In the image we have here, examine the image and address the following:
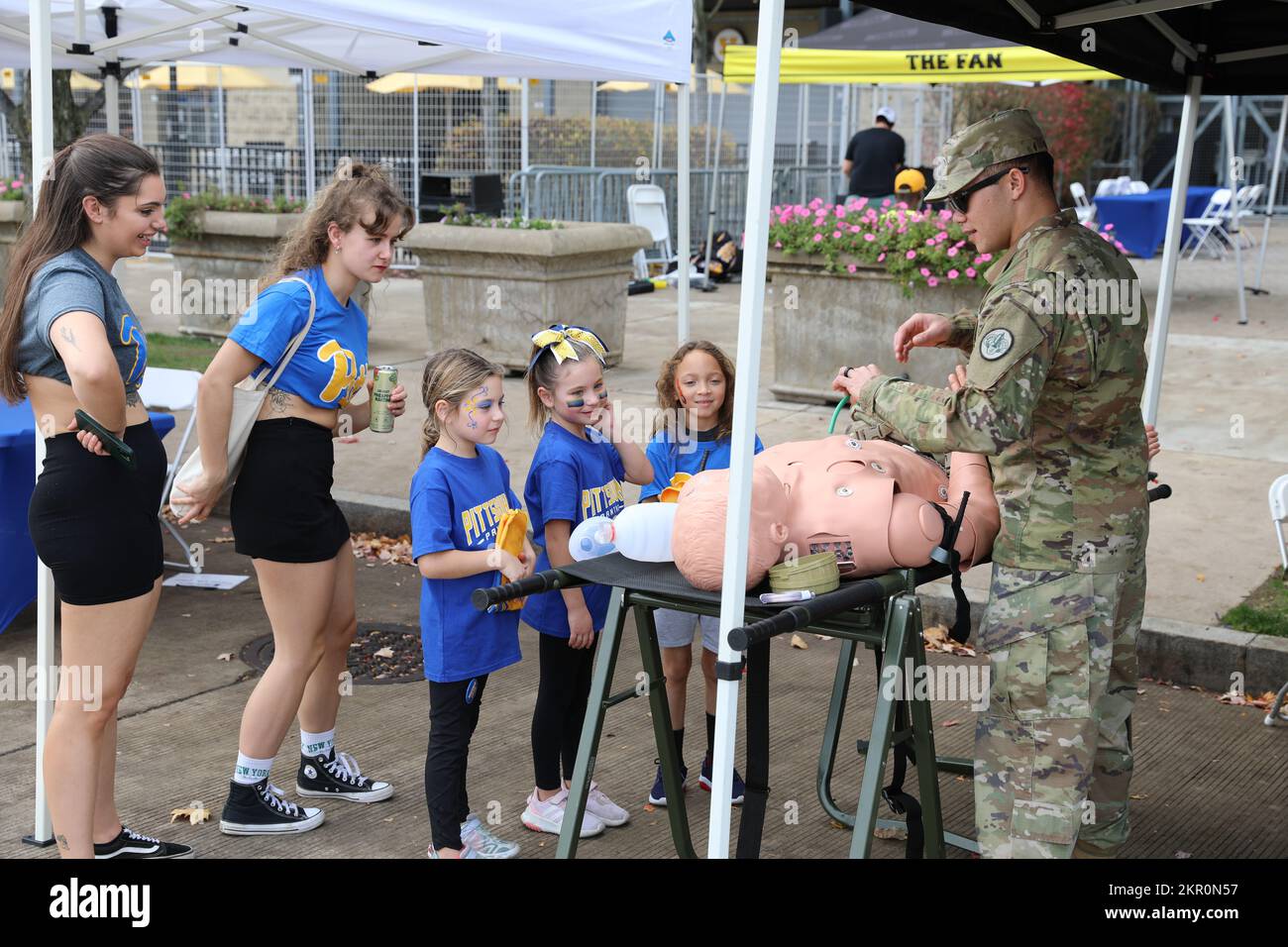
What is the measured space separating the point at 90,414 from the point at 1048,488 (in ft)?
7.75

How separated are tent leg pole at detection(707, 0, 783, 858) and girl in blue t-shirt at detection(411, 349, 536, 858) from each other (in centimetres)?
87

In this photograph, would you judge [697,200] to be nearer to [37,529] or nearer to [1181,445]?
[1181,445]

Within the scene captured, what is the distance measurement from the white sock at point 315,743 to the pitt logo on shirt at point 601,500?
121 cm

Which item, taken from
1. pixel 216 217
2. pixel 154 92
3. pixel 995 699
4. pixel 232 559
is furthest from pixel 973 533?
pixel 154 92

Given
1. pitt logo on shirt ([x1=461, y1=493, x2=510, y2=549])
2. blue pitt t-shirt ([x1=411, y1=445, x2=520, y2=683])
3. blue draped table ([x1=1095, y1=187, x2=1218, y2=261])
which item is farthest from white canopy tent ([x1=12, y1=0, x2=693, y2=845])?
blue draped table ([x1=1095, y1=187, x2=1218, y2=261])

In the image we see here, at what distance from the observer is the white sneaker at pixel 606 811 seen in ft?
13.7

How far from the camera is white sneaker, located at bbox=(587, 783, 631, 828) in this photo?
4.19 meters

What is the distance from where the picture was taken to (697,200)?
19047 mm

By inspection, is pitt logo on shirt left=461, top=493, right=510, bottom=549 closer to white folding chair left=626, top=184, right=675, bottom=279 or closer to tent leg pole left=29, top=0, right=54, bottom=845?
tent leg pole left=29, top=0, right=54, bottom=845

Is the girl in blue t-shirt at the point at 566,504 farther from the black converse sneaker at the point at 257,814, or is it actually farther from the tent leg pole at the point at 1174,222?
the tent leg pole at the point at 1174,222

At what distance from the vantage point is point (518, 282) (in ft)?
35.6

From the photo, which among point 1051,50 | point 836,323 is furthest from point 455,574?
point 836,323

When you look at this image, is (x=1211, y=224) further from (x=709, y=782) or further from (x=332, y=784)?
(x=332, y=784)

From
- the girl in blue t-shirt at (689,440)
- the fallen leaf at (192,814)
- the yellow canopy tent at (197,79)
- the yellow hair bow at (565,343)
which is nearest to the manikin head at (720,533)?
the yellow hair bow at (565,343)
